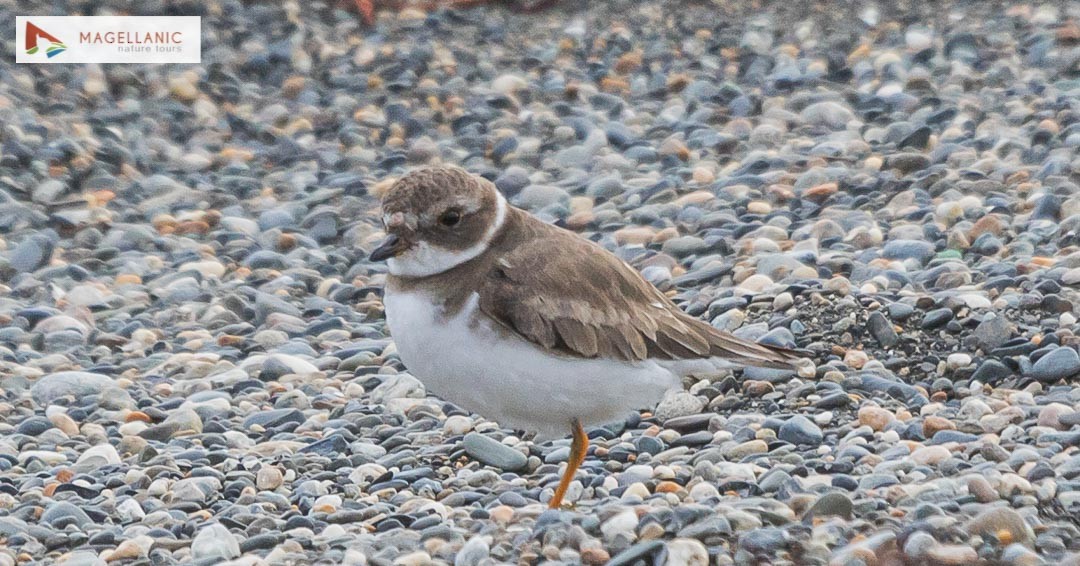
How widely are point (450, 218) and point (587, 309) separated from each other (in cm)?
60

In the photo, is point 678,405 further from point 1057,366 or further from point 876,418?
point 1057,366

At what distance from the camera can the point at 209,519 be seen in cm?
553

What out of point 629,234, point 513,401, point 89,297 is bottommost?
point 89,297

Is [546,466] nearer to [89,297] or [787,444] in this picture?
[787,444]

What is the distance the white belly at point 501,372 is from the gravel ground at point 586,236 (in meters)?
0.38

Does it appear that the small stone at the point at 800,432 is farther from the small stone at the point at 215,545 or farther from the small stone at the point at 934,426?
the small stone at the point at 215,545

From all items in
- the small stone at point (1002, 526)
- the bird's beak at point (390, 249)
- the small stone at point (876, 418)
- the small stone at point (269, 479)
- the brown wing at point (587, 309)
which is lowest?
the small stone at point (269, 479)

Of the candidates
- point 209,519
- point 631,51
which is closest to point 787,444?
point 209,519

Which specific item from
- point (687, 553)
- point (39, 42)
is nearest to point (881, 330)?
point (687, 553)

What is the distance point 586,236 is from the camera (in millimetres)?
9109

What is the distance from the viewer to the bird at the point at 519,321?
5.05m

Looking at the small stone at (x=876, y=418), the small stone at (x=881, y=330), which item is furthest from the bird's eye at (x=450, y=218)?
the small stone at (x=881, y=330)

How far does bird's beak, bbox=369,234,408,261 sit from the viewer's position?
5.20 m

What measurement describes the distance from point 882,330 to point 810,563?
254 centimetres
